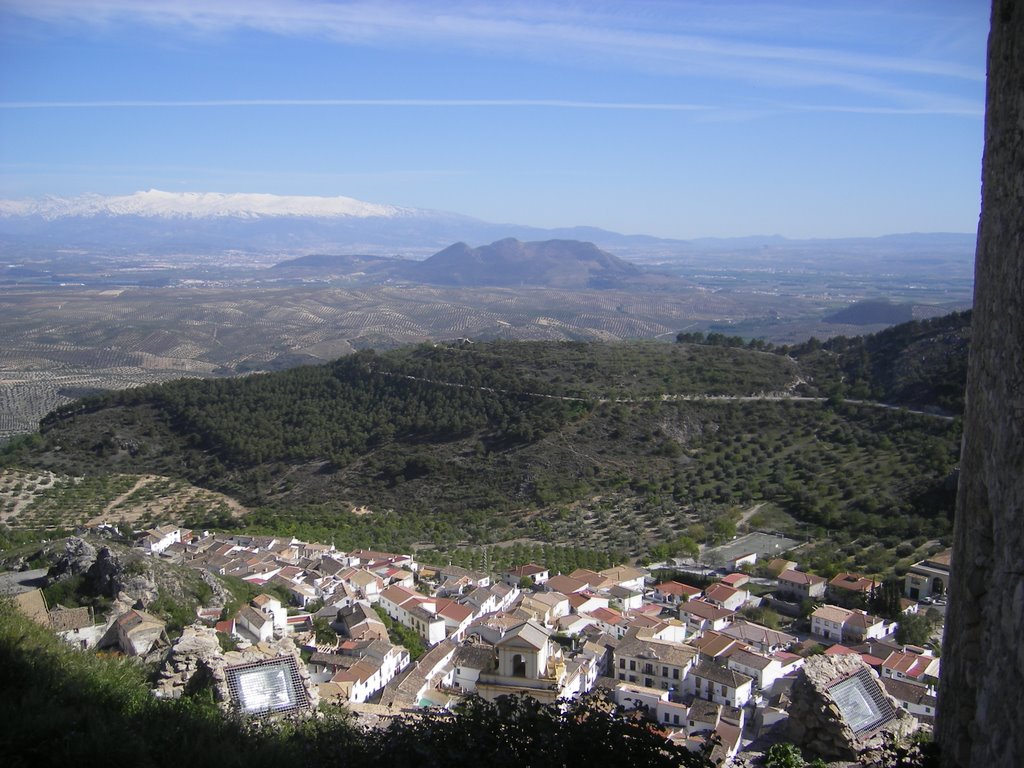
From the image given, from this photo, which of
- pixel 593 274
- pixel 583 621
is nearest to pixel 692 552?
pixel 583 621

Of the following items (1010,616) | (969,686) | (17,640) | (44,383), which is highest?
(1010,616)

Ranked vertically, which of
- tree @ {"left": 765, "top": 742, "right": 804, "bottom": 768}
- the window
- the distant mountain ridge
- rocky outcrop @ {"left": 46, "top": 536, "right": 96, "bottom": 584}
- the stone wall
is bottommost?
rocky outcrop @ {"left": 46, "top": 536, "right": 96, "bottom": 584}

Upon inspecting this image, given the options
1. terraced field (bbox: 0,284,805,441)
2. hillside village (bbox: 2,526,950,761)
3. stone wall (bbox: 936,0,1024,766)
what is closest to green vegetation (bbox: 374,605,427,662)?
hillside village (bbox: 2,526,950,761)

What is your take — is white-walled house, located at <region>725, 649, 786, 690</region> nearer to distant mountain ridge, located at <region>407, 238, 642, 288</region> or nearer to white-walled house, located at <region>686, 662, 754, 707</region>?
white-walled house, located at <region>686, 662, 754, 707</region>

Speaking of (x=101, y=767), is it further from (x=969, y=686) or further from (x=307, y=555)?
(x=307, y=555)

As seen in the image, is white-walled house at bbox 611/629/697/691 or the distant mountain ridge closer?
white-walled house at bbox 611/629/697/691

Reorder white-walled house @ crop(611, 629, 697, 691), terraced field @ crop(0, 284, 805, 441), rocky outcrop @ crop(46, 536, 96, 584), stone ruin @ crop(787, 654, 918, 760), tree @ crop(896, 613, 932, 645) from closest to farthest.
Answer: stone ruin @ crop(787, 654, 918, 760) → white-walled house @ crop(611, 629, 697, 691) → rocky outcrop @ crop(46, 536, 96, 584) → tree @ crop(896, 613, 932, 645) → terraced field @ crop(0, 284, 805, 441)
